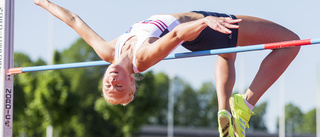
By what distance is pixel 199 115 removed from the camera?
49094 millimetres

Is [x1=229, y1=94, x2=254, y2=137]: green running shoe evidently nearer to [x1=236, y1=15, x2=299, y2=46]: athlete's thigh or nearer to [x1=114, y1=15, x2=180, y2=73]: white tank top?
[x1=236, y1=15, x2=299, y2=46]: athlete's thigh

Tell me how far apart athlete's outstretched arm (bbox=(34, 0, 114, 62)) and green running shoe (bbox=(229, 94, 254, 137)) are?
108 cm

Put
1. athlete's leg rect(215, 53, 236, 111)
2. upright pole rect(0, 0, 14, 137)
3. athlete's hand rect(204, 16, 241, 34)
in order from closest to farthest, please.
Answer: athlete's hand rect(204, 16, 241, 34) < athlete's leg rect(215, 53, 236, 111) < upright pole rect(0, 0, 14, 137)

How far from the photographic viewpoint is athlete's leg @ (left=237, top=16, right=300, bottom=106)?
404 cm

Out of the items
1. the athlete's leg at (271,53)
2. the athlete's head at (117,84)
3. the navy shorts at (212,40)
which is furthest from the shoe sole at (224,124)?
the athlete's head at (117,84)

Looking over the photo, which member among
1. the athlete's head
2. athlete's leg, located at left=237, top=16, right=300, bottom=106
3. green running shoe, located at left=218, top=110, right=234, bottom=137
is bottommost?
green running shoe, located at left=218, top=110, right=234, bottom=137

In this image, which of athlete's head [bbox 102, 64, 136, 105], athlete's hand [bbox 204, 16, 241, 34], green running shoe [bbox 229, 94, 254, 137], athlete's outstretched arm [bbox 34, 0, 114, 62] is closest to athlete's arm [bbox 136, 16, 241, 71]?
athlete's hand [bbox 204, 16, 241, 34]

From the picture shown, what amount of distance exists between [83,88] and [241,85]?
13114 millimetres

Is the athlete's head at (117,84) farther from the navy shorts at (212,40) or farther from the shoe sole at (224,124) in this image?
the shoe sole at (224,124)

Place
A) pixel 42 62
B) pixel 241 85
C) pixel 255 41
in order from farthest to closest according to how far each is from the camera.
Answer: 1. pixel 42 62
2. pixel 241 85
3. pixel 255 41

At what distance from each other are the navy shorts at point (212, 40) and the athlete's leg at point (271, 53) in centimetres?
7

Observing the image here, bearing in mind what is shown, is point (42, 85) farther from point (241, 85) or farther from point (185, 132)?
point (185, 132)

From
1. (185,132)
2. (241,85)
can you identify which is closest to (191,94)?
(185,132)

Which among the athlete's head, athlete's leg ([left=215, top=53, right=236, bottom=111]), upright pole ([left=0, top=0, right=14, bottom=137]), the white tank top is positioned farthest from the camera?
upright pole ([left=0, top=0, right=14, bottom=137])
